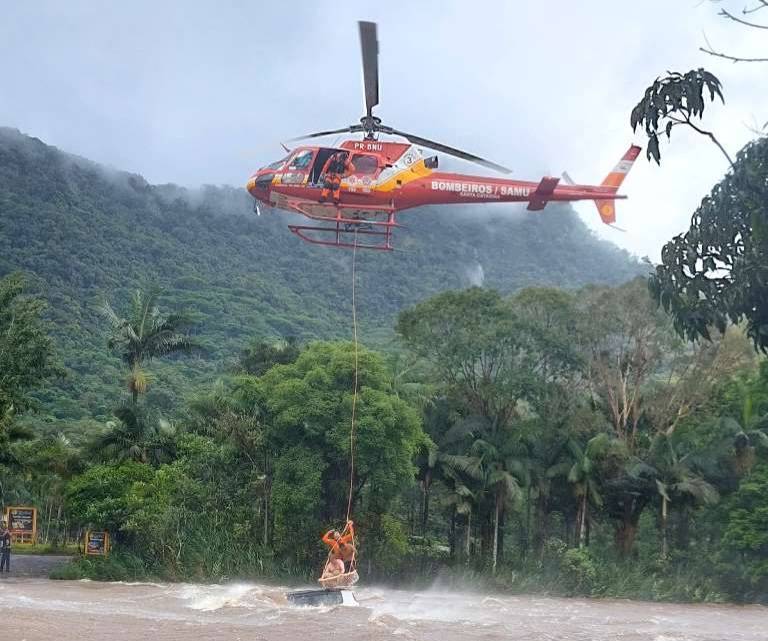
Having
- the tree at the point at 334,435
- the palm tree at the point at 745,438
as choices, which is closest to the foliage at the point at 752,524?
the palm tree at the point at 745,438

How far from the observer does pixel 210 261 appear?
8644cm

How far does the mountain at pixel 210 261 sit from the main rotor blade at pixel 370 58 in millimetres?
40231

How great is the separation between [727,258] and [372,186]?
770 cm

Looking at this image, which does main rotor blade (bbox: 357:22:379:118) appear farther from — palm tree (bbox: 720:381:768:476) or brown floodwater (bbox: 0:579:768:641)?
palm tree (bbox: 720:381:768:476)

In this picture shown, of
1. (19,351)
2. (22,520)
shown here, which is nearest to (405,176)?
(19,351)

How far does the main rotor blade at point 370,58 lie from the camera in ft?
36.6

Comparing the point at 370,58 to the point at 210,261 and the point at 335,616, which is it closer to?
the point at 335,616

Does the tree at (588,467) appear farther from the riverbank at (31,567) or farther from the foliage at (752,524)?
the riverbank at (31,567)

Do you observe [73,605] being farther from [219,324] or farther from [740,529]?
[219,324]

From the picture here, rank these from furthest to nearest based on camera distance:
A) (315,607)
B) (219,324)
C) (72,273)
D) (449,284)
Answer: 1. (449,284)
2. (72,273)
3. (219,324)
4. (315,607)

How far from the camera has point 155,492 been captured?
90.9 ft

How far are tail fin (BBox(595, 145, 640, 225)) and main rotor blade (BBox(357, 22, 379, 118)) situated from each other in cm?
475

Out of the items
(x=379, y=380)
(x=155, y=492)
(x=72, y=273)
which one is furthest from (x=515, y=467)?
(x=72, y=273)

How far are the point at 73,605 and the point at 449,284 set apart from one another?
218 feet
